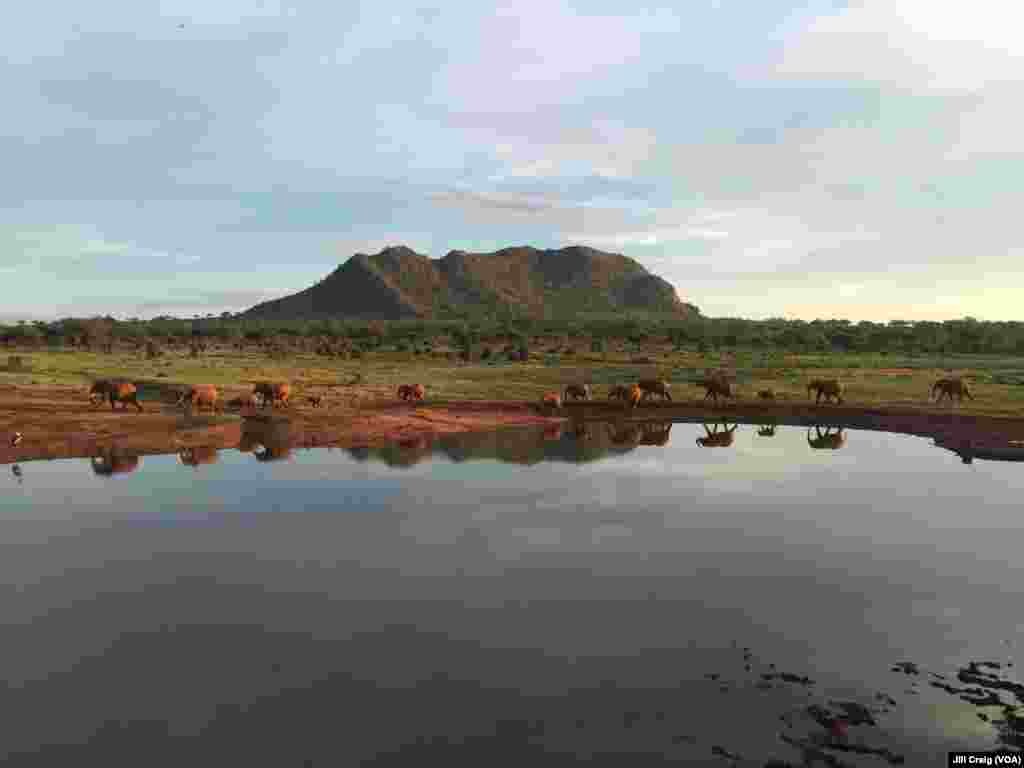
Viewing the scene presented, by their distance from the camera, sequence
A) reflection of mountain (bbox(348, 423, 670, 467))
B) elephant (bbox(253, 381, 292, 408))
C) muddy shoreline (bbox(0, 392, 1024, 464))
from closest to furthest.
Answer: reflection of mountain (bbox(348, 423, 670, 467)) → muddy shoreline (bbox(0, 392, 1024, 464)) → elephant (bbox(253, 381, 292, 408))

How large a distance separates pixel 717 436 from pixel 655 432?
262 cm

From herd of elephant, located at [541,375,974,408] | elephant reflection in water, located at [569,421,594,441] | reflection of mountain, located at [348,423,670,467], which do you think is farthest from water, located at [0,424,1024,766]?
herd of elephant, located at [541,375,974,408]

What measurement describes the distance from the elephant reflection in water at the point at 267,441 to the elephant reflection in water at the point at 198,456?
40.4 inches

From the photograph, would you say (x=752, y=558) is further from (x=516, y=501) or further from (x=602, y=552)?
(x=516, y=501)

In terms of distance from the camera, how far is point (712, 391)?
39.7 metres

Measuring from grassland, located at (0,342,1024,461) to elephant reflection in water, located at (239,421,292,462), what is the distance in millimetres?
733

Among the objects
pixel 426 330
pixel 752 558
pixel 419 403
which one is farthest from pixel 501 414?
pixel 426 330

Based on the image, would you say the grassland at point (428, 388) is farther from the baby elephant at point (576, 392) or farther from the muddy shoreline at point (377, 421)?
the baby elephant at point (576, 392)

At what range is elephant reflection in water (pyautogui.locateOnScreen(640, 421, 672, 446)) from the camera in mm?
30327

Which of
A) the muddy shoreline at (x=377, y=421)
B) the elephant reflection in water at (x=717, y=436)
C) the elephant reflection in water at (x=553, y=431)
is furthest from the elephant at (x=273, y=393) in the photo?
the elephant reflection in water at (x=717, y=436)

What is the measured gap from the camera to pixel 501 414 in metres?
36.1

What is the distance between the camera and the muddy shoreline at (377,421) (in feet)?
87.1

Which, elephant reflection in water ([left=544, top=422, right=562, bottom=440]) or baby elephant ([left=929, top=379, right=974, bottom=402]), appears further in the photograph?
baby elephant ([left=929, top=379, right=974, bottom=402])

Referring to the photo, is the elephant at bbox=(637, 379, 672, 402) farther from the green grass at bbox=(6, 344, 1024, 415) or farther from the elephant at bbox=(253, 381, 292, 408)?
the elephant at bbox=(253, 381, 292, 408)
